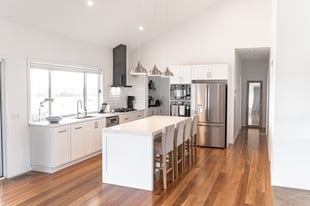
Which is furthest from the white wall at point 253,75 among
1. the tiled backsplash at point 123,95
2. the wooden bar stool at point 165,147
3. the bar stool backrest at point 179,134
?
the wooden bar stool at point 165,147

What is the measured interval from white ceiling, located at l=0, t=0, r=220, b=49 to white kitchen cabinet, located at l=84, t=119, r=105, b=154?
2069 millimetres

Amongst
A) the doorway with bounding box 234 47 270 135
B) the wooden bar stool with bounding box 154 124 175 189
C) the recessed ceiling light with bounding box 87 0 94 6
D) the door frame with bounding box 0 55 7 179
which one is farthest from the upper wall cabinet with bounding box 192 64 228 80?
the door frame with bounding box 0 55 7 179

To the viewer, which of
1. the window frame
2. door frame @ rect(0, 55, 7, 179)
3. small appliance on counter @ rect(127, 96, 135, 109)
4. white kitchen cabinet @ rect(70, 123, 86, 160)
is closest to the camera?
door frame @ rect(0, 55, 7, 179)


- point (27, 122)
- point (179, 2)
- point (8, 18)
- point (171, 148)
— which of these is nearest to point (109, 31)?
point (179, 2)

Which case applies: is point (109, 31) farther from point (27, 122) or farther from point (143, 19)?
point (27, 122)

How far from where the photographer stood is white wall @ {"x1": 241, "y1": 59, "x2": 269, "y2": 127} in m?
10.8

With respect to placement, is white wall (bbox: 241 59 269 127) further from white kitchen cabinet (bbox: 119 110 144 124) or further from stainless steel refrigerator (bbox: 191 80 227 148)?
white kitchen cabinet (bbox: 119 110 144 124)

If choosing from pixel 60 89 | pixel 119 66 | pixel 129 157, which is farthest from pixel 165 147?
pixel 119 66

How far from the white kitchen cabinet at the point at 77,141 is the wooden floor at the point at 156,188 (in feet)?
0.76

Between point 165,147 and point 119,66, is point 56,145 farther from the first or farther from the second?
point 119,66

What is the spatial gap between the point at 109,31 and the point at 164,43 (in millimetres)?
2088

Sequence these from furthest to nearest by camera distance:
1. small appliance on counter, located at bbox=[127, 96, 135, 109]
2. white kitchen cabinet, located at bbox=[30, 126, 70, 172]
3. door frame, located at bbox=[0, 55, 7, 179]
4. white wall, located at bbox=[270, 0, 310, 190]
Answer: small appliance on counter, located at bbox=[127, 96, 135, 109], white kitchen cabinet, located at bbox=[30, 126, 70, 172], door frame, located at bbox=[0, 55, 7, 179], white wall, located at bbox=[270, 0, 310, 190]

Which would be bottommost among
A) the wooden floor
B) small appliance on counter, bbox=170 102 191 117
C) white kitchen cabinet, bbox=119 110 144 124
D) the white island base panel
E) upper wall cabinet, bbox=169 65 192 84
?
the wooden floor

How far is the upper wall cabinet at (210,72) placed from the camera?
715cm
